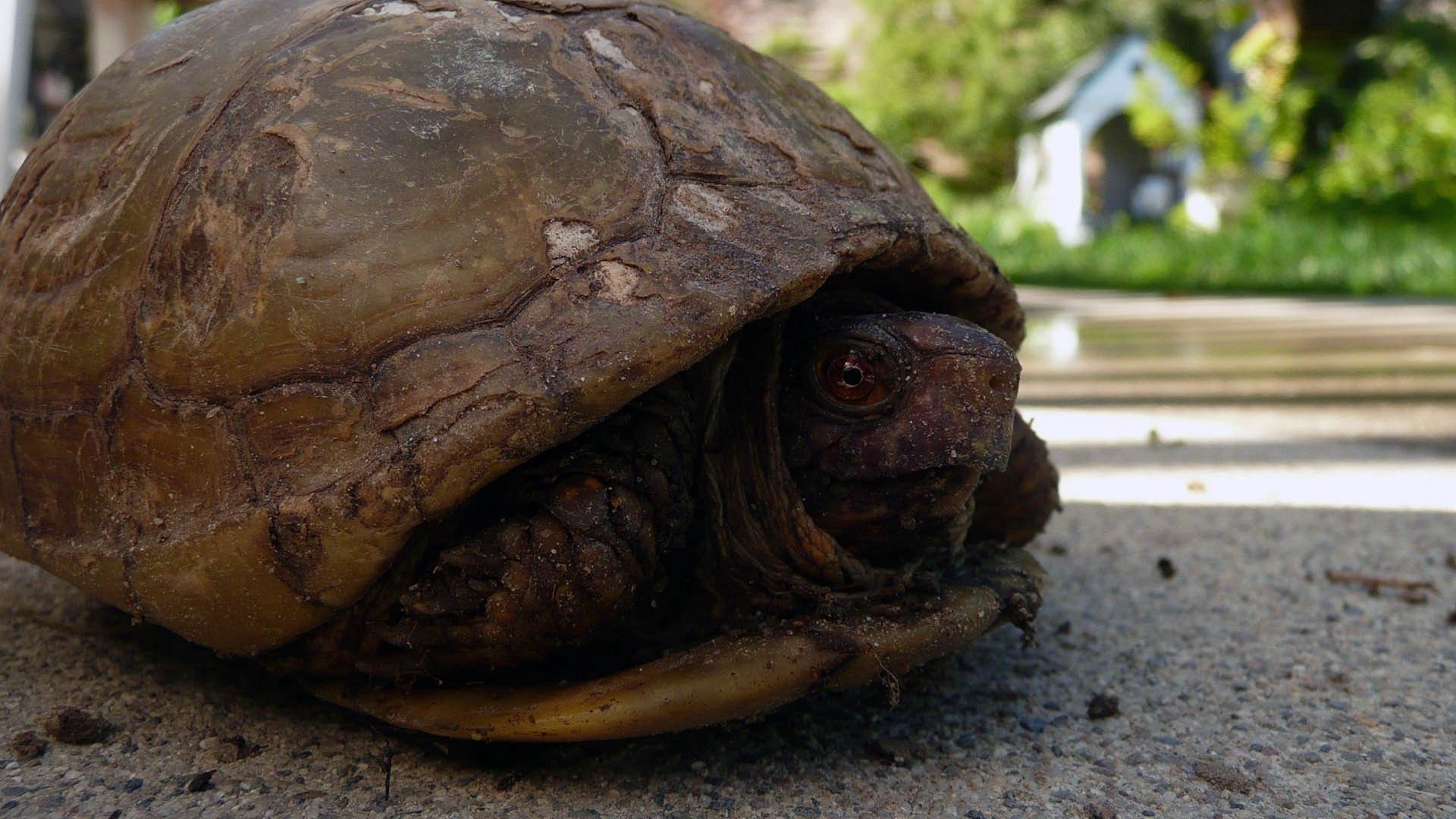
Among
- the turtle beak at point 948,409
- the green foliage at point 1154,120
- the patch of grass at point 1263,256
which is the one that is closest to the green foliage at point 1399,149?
the patch of grass at point 1263,256

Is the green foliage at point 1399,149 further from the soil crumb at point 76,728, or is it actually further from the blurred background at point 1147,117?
the soil crumb at point 76,728

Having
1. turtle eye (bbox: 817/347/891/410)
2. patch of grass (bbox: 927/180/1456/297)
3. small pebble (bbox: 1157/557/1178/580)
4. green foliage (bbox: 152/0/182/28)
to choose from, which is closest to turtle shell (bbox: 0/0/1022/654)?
turtle eye (bbox: 817/347/891/410)

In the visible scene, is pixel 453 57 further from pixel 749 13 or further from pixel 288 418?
pixel 749 13

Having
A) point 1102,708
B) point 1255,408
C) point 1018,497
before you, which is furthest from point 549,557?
point 1255,408

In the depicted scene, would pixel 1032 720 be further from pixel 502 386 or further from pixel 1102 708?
pixel 502 386

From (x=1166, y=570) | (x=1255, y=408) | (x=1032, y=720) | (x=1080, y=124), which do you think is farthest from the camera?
(x=1080, y=124)

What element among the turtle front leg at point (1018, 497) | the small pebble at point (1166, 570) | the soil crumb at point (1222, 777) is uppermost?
the turtle front leg at point (1018, 497)

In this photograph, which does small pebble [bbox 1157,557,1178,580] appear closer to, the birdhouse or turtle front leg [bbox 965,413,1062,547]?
turtle front leg [bbox 965,413,1062,547]
